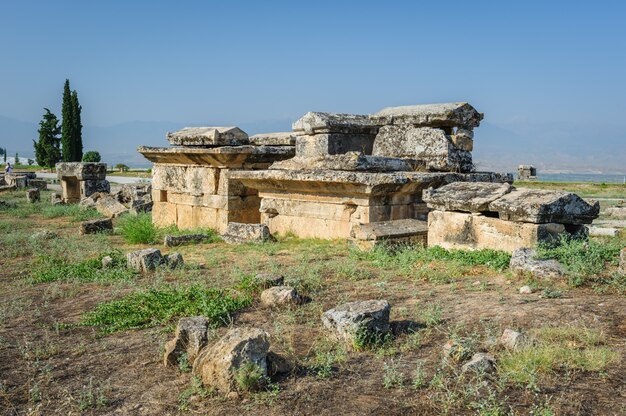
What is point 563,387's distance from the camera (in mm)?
3193

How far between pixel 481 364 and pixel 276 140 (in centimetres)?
829

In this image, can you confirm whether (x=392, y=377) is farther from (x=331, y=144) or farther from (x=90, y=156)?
(x=90, y=156)

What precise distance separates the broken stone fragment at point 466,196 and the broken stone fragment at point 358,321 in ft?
10.1

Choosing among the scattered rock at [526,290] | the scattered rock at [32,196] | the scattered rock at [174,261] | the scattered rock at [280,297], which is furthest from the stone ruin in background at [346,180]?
the scattered rock at [32,196]

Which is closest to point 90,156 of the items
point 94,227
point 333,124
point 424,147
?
point 94,227

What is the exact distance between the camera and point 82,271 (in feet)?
22.7

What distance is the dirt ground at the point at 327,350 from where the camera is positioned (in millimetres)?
3158

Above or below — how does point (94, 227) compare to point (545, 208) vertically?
below

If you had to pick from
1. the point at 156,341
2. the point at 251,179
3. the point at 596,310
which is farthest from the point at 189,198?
the point at 596,310

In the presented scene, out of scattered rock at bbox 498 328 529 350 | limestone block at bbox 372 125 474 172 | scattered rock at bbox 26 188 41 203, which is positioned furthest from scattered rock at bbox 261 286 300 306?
scattered rock at bbox 26 188 41 203

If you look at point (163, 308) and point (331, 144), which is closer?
point (163, 308)

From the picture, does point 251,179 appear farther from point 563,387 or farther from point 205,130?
point 563,387

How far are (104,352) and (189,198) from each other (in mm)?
7173

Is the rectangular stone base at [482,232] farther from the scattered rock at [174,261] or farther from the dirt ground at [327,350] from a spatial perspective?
the scattered rock at [174,261]
